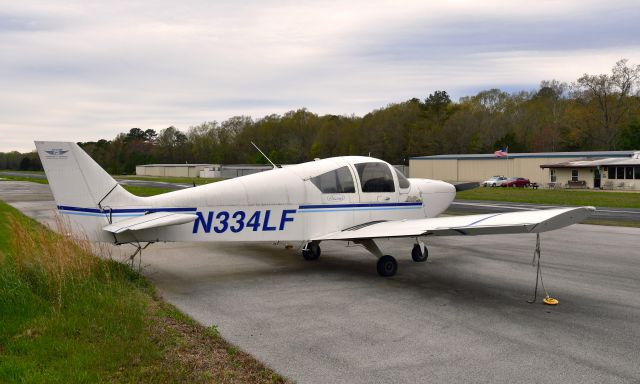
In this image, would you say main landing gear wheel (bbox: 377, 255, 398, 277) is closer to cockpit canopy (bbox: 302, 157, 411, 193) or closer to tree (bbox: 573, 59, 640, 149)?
cockpit canopy (bbox: 302, 157, 411, 193)

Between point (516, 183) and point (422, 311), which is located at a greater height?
point (516, 183)

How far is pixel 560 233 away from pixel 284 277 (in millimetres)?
10085

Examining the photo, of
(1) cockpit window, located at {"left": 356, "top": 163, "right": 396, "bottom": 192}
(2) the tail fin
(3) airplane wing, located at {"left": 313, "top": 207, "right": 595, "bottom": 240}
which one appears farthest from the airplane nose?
(2) the tail fin

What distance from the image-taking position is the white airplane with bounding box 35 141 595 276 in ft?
27.3

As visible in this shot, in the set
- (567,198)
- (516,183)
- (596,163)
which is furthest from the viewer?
(516,183)

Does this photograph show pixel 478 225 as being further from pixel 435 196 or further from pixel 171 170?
pixel 171 170

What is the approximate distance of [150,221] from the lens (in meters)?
8.34

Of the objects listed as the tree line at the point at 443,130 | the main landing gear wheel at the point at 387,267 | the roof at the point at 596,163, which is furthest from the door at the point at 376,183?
the tree line at the point at 443,130

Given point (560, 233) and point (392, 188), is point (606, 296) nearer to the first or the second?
point (392, 188)

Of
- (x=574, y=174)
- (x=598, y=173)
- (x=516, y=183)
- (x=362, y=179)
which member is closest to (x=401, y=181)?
(x=362, y=179)

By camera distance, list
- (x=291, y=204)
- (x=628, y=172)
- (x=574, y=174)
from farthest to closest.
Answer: (x=574, y=174), (x=628, y=172), (x=291, y=204)

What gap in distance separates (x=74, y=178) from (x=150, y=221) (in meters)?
1.49

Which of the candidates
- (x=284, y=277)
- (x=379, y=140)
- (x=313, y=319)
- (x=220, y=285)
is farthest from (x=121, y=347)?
(x=379, y=140)

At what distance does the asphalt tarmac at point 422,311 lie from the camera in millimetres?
5340
